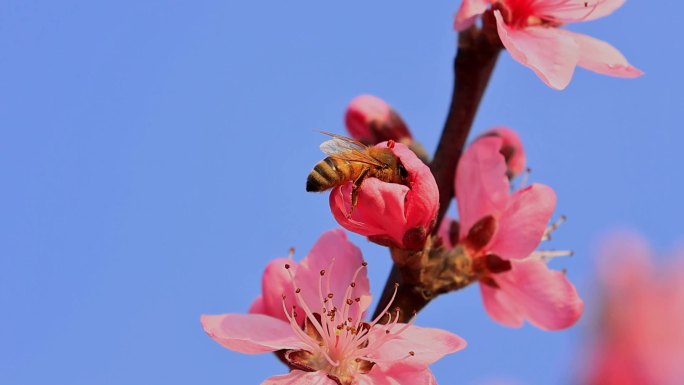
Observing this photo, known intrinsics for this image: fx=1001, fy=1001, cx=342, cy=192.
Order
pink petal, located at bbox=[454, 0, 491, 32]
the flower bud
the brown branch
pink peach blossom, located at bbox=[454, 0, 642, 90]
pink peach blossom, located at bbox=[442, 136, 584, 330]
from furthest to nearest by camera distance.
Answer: the flower bud < the brown branch < pink peach blossom, located at bbox=[442, 136, 584, 330] < pink petal, located at bbox=[454, 0, 491, 32] < pink peach blossom, located at bbox=[454, 0, 642, 90]

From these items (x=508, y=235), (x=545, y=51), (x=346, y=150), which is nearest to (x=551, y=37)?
(x=545, y=51)

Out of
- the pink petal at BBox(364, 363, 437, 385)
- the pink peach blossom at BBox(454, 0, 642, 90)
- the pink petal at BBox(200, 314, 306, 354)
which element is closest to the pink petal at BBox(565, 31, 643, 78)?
the pink peach blossom at BBox(454, 0, 642, 90)

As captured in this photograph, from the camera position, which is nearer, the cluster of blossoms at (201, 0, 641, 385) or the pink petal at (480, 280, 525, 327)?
the cluster of blossoms at (201, 0, 641, 385)

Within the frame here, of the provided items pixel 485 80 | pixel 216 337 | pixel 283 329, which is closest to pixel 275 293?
pixel 283 329

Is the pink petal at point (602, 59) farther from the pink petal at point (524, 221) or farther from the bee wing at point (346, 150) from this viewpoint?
the bee wing at point (346, 150)

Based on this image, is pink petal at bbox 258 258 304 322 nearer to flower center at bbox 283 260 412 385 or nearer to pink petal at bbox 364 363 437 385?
flower center at bbox 283 260 412 385

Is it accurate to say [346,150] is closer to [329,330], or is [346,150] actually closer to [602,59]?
[329,330]

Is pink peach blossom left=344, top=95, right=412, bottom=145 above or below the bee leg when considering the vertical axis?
above
